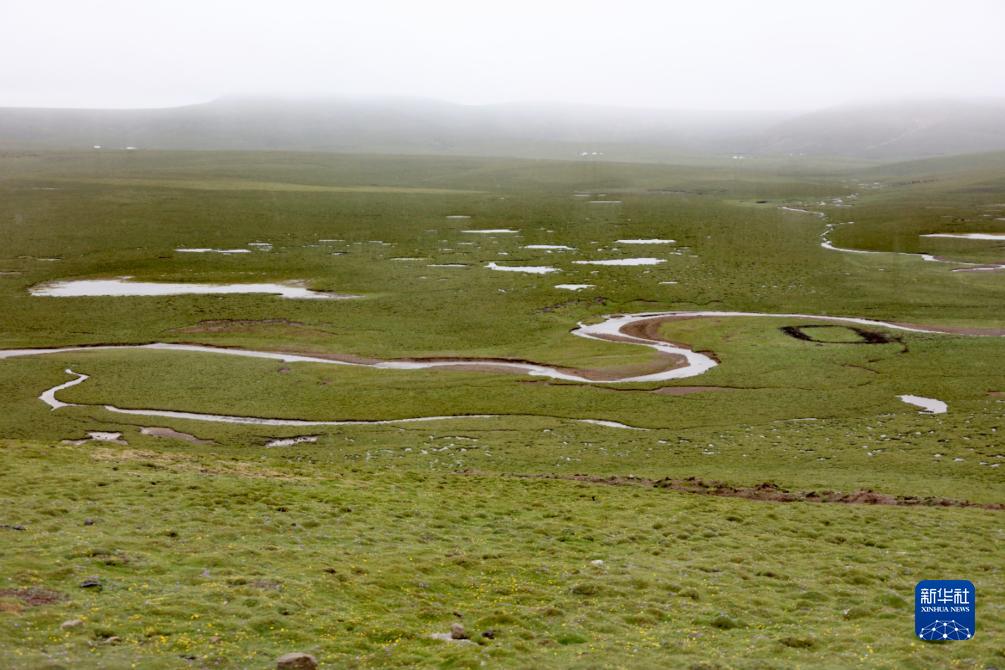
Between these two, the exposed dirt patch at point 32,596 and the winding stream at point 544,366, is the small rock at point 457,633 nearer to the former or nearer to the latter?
the exposed dirt patch at point 32,596

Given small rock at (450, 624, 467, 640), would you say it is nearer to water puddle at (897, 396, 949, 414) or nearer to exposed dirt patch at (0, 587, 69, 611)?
exposed dirt patch at (0, 587, 69, 611)

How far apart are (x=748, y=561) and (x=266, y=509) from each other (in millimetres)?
14832

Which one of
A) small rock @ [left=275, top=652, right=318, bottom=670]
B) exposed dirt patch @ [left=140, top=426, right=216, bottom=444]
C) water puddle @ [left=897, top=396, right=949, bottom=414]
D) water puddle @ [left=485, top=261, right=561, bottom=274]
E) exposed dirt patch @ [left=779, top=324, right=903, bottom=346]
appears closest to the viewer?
small rock @ [left=275, top=652, right=318, bottom=670]

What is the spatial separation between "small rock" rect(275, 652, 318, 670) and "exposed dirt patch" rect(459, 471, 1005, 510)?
19.3 m

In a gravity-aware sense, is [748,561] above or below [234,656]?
below

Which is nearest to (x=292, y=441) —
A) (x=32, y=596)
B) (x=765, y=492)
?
(x=765, y=492)

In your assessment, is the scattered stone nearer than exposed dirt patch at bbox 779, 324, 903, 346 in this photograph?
Yes

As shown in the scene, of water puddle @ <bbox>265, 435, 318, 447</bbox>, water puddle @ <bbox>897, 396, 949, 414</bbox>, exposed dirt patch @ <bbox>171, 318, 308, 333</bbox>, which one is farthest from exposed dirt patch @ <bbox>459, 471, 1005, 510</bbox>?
exposed dirt patch @ <bbox>171, 318, 308, 333</bbox>

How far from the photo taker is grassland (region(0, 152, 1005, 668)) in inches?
672

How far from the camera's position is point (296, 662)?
14.7 meters

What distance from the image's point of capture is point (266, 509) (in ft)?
84.2

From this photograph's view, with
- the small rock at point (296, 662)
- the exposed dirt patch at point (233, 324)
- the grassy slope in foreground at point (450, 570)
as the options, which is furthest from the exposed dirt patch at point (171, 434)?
the small rock at point (296, 662)

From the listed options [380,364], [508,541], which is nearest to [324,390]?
[380,364]

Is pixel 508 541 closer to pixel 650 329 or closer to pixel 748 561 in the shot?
pixel 748 561
